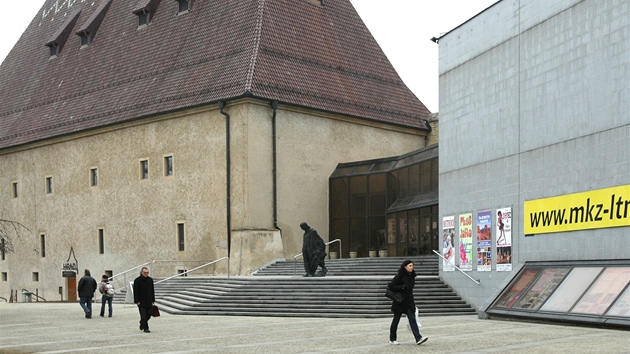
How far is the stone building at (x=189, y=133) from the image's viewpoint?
125 feet

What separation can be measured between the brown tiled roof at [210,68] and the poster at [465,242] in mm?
13213

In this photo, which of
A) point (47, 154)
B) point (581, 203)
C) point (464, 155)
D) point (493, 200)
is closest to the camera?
point (581, 203)

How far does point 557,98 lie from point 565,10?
6.77ft

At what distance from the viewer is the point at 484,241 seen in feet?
83.3

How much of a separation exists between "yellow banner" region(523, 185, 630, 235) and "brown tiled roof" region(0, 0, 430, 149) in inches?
658

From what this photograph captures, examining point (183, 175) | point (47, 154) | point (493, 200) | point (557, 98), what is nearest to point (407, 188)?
point (183, 175)

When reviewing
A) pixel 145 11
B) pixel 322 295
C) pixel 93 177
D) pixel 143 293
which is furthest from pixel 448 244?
pixel 145 11

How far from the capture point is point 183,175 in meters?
39.8

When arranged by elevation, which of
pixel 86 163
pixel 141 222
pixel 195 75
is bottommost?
pixel 141 222

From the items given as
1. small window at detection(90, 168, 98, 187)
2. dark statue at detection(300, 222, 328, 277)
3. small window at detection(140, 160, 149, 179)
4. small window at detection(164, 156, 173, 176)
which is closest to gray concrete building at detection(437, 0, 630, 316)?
dark statue at detection(300, 222, 328, 277)

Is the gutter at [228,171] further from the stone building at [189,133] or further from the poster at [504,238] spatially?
the poster at [504,238]

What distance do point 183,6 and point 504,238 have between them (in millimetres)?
24642

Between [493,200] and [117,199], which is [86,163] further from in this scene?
[493,200]

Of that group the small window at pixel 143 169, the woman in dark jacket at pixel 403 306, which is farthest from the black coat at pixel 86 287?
the small window at pixel 143 169
